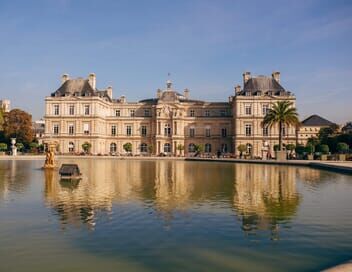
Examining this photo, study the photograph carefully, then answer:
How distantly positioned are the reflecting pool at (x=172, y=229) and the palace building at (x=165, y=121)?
56.2 metres

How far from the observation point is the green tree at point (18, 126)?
76438 mm

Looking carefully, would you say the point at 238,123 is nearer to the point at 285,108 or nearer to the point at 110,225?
the point at 285,108

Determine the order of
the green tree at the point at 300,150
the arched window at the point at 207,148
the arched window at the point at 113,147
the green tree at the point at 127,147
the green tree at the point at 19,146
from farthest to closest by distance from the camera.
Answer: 1. the arched window at the point at 113,147
2. the arched window at the point at 207,148
3. the green tree at the point at 127,147
4. the green tree at the point at 19,146
5. the green tree at the point at 300,150

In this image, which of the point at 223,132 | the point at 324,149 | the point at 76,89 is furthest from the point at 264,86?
the point at 76,89

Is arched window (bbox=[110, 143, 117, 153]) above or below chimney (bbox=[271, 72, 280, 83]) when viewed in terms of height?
below

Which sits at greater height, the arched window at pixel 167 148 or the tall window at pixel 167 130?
the tall window at pixel 167 130

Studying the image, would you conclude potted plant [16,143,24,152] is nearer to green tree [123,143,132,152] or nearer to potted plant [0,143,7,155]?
potted plant [0,143,7,155]

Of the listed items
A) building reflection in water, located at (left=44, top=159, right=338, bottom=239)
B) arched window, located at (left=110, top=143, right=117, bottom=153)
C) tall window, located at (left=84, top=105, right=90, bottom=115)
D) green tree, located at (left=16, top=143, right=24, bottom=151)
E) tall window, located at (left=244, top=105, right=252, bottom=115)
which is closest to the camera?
building reflection in water, located at (left=44, top=159, right=338, bottom=239)

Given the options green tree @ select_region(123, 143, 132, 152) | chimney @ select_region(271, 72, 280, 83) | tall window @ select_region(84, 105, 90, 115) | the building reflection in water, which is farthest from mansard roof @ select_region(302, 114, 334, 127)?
the building reflection in water

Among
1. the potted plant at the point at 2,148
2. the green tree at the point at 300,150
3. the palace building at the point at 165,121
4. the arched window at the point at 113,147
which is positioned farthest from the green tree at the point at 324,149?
the potted plant at the point at 2,148

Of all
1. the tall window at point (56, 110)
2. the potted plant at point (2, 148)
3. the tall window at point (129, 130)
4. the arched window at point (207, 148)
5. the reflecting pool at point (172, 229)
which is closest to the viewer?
the reflecting pool at point (172, 229)

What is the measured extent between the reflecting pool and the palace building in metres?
56.2

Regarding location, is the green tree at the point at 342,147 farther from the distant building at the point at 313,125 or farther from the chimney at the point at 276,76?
the distant building at the point at 313,125

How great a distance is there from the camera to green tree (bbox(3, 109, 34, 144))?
7644 cm
